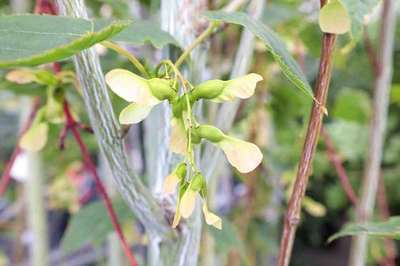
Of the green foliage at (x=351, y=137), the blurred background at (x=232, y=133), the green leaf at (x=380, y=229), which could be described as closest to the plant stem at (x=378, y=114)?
the blurred background at (x=232, y=133)

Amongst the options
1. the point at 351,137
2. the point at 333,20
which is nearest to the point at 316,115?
the point at 333,20

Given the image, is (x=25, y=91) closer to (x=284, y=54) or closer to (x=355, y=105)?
(x=284, y=54)

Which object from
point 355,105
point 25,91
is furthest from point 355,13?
point 355,105

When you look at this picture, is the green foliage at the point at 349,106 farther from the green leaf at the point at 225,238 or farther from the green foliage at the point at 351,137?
the green foliage at the point at 351,137

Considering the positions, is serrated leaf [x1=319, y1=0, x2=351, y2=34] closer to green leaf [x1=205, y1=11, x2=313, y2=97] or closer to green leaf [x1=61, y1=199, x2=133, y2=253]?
green leaf [x1=205, y1=11, x2=313, y2=97]

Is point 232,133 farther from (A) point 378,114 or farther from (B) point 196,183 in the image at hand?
(B) point 196,183
